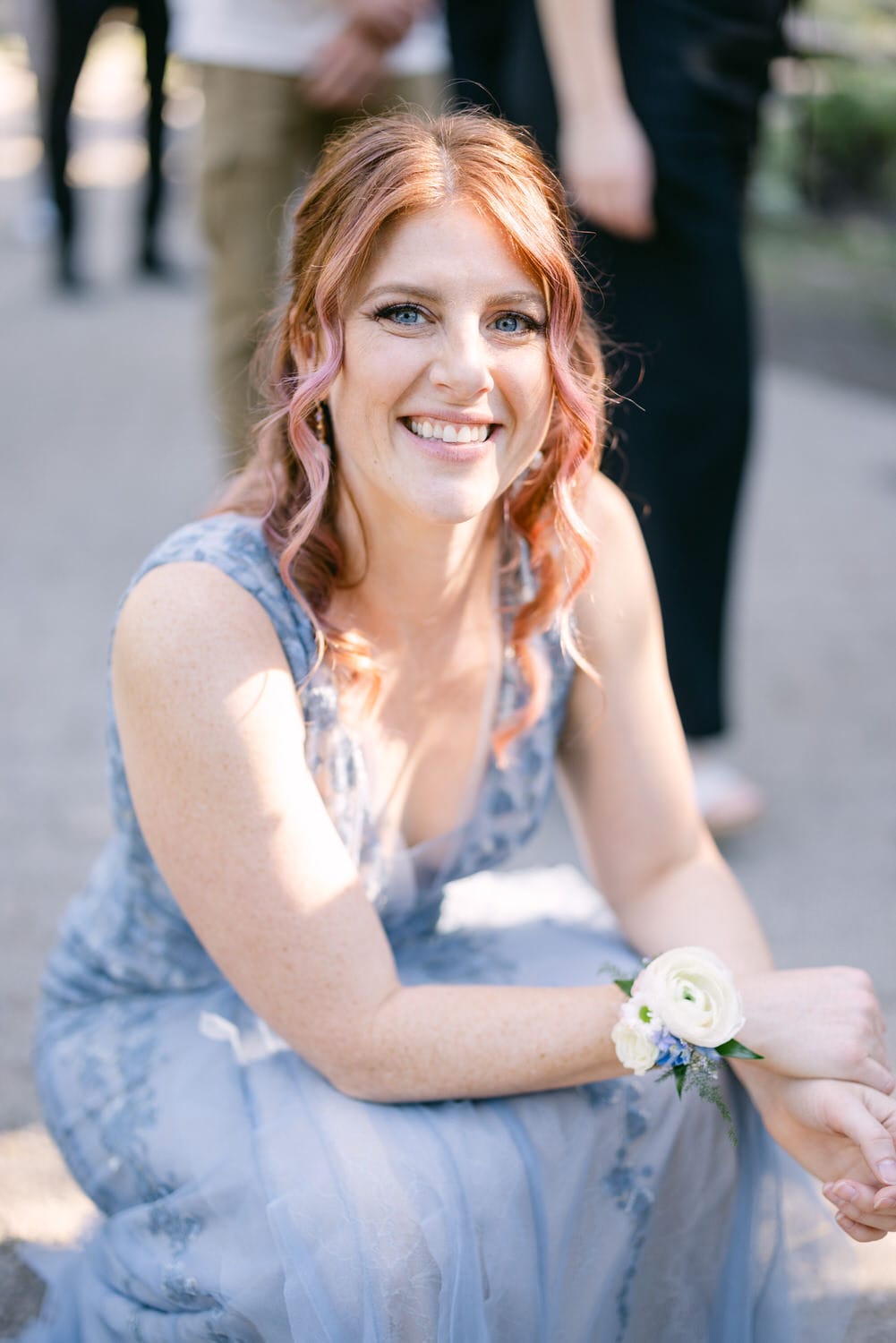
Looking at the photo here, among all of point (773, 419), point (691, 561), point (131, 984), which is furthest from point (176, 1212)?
point (773, 419)

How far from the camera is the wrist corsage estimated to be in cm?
143

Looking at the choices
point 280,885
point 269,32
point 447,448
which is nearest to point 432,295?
point 447,448

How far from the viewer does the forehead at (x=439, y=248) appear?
150 cm

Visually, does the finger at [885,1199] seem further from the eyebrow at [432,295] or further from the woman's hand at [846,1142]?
the eyebrow at [432,295]

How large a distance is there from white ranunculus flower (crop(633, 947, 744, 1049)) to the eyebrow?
67 centimetres

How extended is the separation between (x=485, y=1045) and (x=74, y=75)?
5.59 metres

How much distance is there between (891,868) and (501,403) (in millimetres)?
1558

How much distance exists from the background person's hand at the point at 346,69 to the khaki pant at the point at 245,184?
58 mm

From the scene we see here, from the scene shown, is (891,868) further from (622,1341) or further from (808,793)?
(622,1341)

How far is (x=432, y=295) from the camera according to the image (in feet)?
4.98

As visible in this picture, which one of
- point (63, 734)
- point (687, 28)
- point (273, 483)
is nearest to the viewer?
point (273, 483)

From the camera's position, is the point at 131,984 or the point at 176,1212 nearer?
the point at 176,1212

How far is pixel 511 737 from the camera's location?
1797 millimetres

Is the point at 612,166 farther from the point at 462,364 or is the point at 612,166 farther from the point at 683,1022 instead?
the point at 683,1022
